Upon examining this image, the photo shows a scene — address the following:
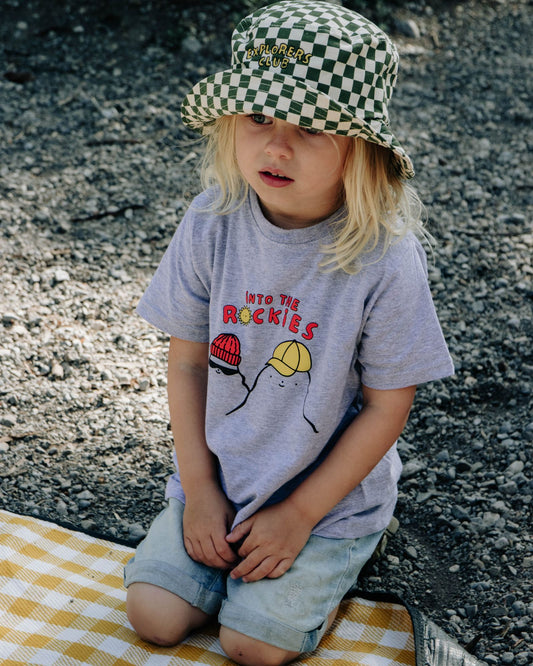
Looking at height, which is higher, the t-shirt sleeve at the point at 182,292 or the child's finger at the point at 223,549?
the t-shirt sleeve at the point at 182,292

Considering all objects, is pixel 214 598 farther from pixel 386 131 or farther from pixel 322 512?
pixel 386 131

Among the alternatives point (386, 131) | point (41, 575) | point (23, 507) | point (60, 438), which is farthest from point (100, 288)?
point (386, 131)

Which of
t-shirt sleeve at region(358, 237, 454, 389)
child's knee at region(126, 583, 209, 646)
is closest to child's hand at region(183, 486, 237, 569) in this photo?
child's knee at region(126, 583, 209, 646)

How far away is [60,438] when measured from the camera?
2.54 metres

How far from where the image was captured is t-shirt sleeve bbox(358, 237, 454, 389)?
1719 millimetres

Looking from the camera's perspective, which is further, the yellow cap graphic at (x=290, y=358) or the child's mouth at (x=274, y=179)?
the yellow cap graphic at (x=290, y=358)

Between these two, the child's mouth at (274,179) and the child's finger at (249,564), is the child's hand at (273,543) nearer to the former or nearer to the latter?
the child's finger at (249,564)

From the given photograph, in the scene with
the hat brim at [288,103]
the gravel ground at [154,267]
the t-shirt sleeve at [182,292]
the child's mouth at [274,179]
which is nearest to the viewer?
the hat brim at [288,103]

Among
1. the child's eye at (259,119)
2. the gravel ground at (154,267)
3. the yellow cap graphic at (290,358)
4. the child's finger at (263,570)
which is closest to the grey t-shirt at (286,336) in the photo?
the yellow cap graphic at (290,358)

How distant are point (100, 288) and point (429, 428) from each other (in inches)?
55.0

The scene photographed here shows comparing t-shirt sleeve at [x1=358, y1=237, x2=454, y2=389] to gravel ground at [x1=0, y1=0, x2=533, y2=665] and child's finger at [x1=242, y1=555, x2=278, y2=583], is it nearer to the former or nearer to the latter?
child's finger at [x1=242, y1=555, x2=278, y2=583]

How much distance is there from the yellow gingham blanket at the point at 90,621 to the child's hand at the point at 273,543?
0.73ft

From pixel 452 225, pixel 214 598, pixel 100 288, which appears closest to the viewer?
pixel 214 598

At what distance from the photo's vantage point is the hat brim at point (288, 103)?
1.53 m
